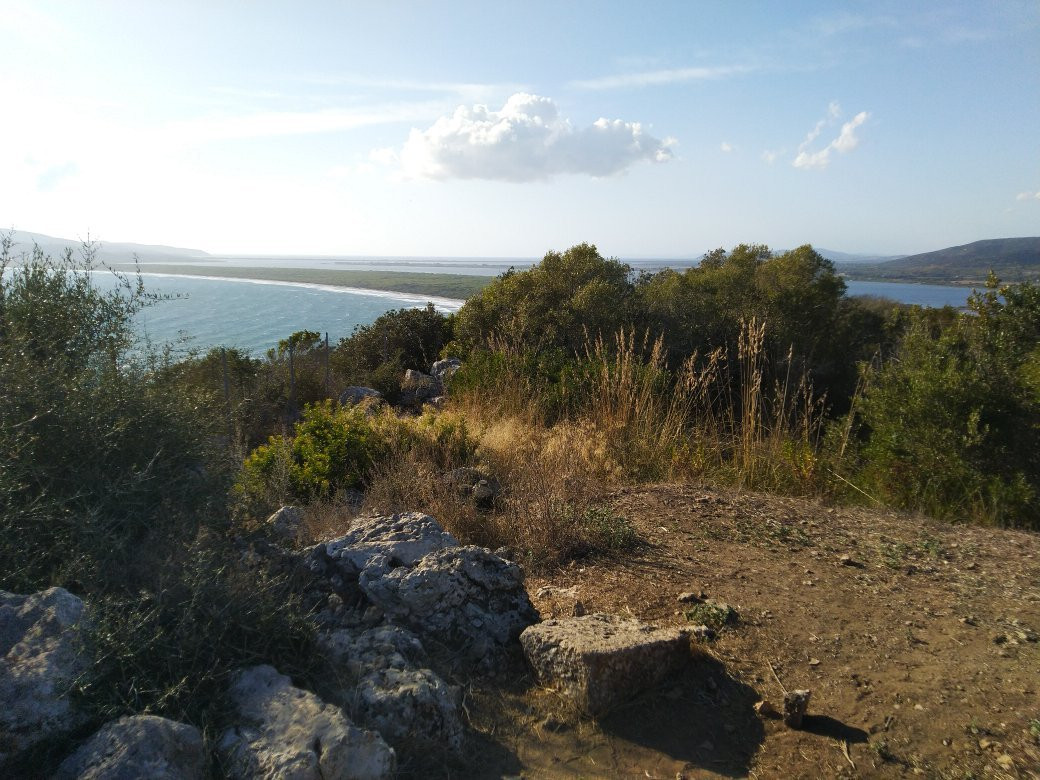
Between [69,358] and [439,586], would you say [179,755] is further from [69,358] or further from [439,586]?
[69,358]

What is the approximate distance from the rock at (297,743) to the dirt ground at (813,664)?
525 millimetres

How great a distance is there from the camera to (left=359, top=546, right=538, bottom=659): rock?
333 centimetres

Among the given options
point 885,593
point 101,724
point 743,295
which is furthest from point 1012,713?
point 743,295

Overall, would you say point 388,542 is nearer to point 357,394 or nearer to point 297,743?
point 297,743

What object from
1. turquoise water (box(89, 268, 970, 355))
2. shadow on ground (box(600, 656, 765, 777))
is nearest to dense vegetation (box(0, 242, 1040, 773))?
shadow on ground (box(600, 656, 765, 777))

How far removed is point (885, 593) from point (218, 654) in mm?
3477


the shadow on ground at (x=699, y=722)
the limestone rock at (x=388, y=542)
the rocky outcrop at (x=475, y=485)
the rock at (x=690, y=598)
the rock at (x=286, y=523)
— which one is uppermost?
the limestone rock at (x=388, y=542)

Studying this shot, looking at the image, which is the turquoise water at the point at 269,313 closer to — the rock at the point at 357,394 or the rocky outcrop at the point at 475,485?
the rock at the point at 357,394

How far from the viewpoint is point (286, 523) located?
427 cm

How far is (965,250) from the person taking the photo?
160 ft

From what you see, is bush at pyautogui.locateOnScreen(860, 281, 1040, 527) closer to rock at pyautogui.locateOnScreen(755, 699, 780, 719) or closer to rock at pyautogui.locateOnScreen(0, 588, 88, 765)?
rock at pyautogui.locateOnScreen(755, 699, 780, 719)

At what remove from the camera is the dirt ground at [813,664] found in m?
2.63

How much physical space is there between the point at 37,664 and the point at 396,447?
453cm

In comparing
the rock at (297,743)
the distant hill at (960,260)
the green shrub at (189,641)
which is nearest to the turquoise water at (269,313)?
the green shrub at (189,641)
